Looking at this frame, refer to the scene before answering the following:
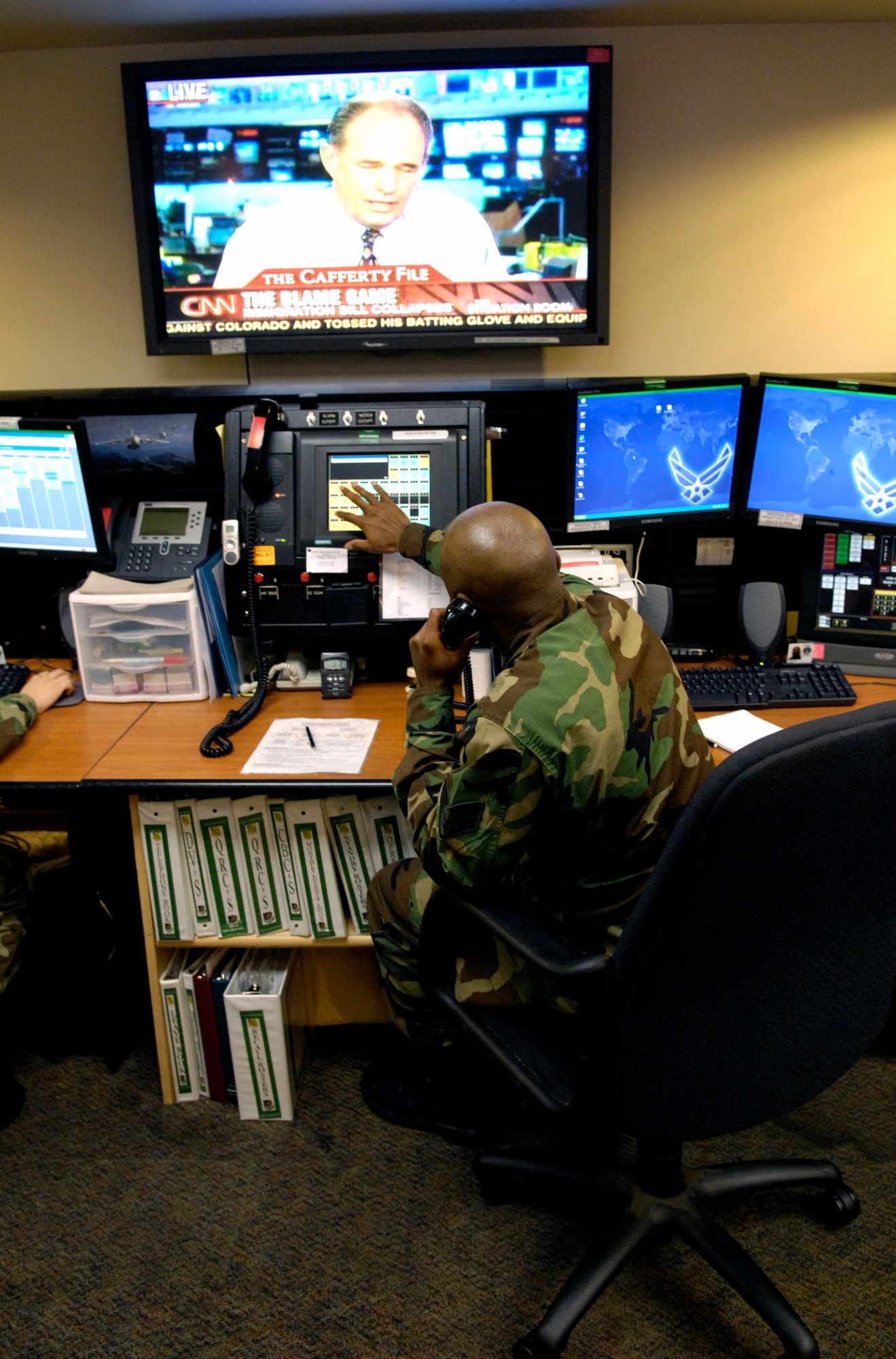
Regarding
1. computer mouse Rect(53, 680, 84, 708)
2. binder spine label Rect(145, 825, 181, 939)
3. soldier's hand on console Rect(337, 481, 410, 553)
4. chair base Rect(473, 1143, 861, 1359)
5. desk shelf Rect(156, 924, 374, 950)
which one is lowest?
chair base Rect(473, 1143, 861, 1359)

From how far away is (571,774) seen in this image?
1311 mm

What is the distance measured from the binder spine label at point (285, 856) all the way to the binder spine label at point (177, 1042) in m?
0.30

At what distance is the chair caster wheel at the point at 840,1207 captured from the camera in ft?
5.55

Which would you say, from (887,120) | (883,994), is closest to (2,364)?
(887,120)

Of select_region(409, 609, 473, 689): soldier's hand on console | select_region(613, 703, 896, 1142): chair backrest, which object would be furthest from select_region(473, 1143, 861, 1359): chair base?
select_region(409, 609, 473, 689): soldier's hand on console

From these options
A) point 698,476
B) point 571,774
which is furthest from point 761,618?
point 571,774

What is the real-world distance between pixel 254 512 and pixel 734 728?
109cm

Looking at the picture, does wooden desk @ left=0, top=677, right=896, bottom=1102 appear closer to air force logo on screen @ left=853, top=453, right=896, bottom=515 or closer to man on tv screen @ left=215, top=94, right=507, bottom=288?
air force logo on screen @ left=853, top=453, right=896, bottom=515

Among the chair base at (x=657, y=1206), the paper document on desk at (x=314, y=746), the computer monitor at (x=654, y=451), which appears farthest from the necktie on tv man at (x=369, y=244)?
the chair base at (x=657, y=1206)

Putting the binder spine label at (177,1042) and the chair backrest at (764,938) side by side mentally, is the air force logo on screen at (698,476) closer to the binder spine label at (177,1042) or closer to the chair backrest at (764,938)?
the chair backrest at (764,938)

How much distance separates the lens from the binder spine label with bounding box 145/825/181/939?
1.90 metres

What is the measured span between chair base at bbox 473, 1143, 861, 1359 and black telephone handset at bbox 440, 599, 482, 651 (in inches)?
33.5

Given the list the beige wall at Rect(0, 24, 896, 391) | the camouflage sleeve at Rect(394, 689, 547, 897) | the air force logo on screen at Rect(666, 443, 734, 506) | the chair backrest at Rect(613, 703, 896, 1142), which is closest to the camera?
the chair backrest at Rect(613, 703, 896, 1142)

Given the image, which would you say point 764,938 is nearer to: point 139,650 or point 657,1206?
point 657,1206
